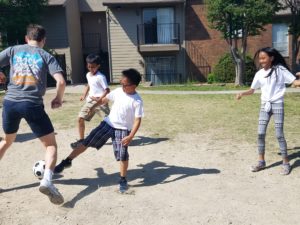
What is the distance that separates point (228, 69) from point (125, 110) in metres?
17.3

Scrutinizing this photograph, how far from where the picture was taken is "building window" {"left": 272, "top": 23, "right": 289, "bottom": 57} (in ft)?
77.7

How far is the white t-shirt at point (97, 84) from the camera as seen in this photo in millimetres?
6621

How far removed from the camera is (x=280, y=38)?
23938 millimetres

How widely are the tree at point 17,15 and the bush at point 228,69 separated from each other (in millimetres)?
10051

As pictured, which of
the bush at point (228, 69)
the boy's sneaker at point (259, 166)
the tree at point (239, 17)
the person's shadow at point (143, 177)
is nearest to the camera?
the person's shadow at point (143, 177)

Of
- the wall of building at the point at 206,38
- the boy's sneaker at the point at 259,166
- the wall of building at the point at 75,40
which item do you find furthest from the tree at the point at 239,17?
the boy's sneaker at the point at 259,166

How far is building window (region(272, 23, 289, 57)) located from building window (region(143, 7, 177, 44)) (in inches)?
240

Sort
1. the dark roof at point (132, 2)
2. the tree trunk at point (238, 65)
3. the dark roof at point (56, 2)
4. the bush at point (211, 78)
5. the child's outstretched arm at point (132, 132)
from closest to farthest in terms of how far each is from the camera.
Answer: the child's outstretched arm at point (132, 132) < the tree trunk at point (238, 65) < the bush at point (211, 78) < the dark roof at point (56, 2) < the dark roof at point (132, 2)

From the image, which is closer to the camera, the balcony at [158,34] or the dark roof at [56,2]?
the dark roof at [56,2]

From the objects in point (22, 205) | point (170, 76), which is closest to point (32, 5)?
point (170, 76)

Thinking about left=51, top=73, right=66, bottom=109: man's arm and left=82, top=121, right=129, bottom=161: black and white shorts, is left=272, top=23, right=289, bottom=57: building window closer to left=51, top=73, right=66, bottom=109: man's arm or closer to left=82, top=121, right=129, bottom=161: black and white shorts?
left=82, top=121, right=129, bottom=161: black and white shorts

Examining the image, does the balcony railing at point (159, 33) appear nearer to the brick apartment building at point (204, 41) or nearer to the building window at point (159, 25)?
the building window at point (159, 25)

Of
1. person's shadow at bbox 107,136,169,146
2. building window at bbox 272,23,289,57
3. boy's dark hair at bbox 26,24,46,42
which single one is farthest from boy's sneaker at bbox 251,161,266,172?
building window at bbox 272,23,289,57

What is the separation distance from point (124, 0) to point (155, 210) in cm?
2010
